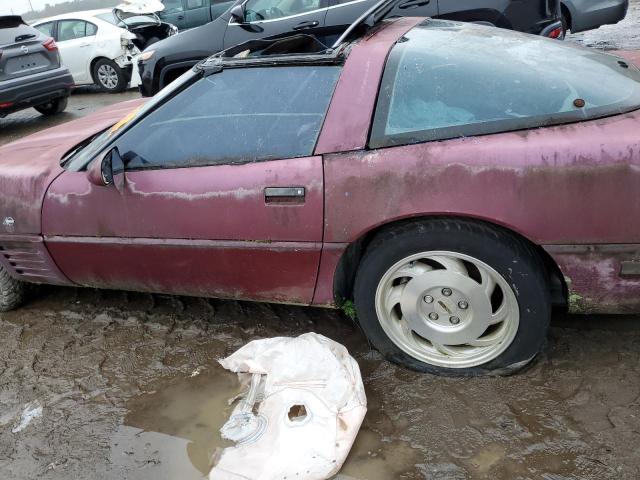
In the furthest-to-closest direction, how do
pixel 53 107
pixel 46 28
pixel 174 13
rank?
pixel 174 13 → pixel 46 28 → pixel 53 107

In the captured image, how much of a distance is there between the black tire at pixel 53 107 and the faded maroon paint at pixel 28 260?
622 cm

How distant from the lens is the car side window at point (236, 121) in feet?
8.04

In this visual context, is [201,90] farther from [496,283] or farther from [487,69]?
[496,283]

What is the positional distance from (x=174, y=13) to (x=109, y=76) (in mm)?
2178

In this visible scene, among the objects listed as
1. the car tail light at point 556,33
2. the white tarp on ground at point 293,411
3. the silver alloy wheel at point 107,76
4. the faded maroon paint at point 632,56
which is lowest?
the white tarp on ground at point 293,411

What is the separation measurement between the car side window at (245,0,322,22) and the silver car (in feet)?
11.1

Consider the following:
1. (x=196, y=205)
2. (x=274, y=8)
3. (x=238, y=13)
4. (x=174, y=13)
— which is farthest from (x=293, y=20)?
(x=174, y=13)

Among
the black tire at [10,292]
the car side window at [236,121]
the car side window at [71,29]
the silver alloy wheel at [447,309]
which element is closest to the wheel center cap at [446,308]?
the silver alloy wheel at [447,309]

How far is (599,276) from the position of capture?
84.7 inches

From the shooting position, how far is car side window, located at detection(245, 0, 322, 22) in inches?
241

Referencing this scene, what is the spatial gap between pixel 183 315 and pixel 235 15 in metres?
4.08

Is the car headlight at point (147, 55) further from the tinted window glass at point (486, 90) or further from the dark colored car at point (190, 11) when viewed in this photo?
the tinted window glass at point (486, 90)

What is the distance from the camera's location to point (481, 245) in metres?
2.18

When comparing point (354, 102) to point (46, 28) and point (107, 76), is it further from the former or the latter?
point (46, 28)
